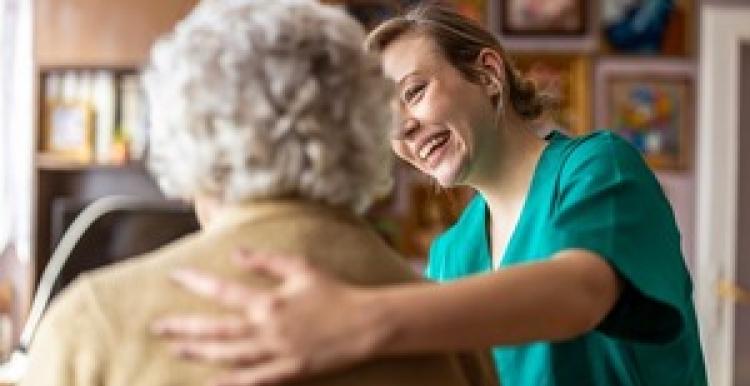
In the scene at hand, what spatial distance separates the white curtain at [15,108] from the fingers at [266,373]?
3726 millimetres

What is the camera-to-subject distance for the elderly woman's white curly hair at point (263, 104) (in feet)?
3.29

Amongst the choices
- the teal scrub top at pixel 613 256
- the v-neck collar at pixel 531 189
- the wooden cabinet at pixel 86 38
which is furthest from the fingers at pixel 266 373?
the wooden cabinet at pixel 86 38

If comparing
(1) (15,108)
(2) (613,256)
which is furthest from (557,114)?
(2) (613,256)

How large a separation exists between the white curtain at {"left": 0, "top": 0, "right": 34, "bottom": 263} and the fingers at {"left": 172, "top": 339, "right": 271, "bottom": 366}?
3.73m

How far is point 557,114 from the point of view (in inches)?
174

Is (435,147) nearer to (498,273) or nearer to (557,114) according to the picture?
(498,273)

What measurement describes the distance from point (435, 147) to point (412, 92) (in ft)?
0.27

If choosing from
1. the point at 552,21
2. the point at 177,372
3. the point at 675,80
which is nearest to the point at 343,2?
the point at 552,21

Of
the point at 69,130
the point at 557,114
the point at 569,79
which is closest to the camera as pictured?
the point at 557,114

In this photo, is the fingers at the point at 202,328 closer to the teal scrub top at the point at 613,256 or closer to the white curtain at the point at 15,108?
the teal scrub top at the point at 613,256

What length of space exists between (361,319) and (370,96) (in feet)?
0.64

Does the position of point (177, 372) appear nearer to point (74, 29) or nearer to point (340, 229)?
point (340, 229)

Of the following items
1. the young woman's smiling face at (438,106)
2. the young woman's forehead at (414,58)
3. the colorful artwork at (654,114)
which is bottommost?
the colorful artwork at (654,114)

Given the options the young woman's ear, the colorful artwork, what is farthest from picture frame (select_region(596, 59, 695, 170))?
the young woman's ear
